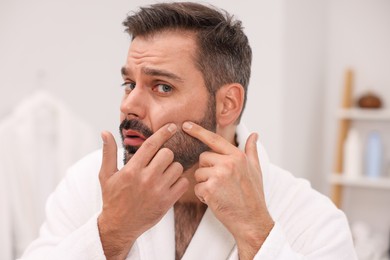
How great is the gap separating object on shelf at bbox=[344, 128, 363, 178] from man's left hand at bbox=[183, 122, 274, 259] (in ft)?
5.90

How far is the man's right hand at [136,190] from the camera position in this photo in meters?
1.13

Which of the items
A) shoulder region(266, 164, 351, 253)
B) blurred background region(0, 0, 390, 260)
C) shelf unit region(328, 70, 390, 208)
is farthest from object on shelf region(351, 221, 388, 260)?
shoulder region(266, 164, 351, 253)

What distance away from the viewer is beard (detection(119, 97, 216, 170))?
4.12 feet

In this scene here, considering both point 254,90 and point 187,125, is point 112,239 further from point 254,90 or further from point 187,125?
point 254,90

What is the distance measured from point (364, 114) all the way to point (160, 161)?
2.02m

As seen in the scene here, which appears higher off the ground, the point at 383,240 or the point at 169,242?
the point at 169,242

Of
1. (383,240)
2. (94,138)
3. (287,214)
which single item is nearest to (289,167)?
(383,240)

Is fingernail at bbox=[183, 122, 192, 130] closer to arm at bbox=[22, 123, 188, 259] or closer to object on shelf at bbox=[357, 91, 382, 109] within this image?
arm at bbox=[22, 123, 188, 259]

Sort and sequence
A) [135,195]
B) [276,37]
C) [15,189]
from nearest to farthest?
[135,195] < [15,189] < [276,37]

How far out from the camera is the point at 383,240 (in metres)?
2.82

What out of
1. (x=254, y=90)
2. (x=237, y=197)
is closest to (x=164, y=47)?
(x=237, y=197)

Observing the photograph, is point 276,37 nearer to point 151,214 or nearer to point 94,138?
point 94,138

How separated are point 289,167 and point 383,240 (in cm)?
77

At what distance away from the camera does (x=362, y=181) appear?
281cm
